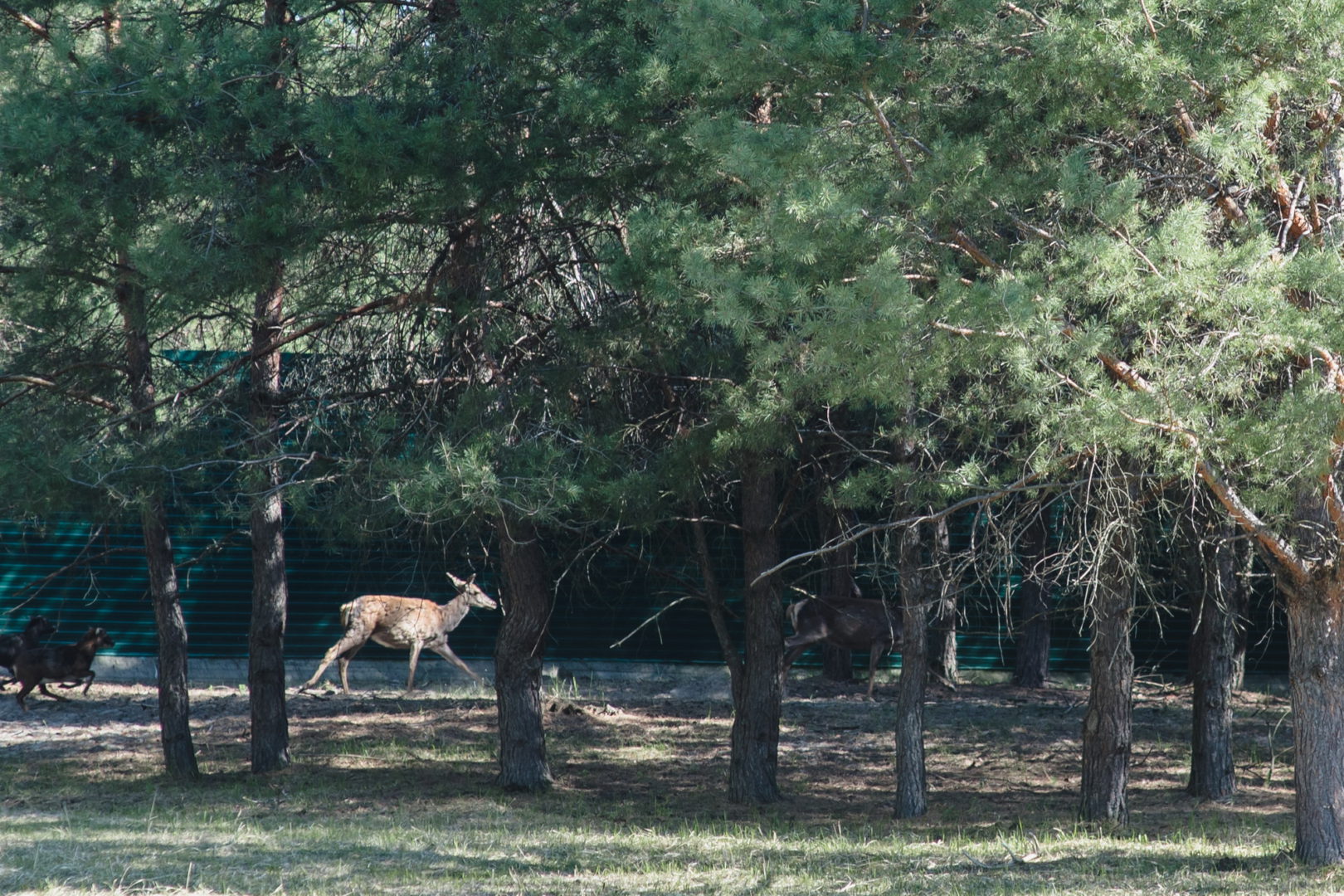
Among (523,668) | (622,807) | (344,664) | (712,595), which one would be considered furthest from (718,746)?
(344,664)

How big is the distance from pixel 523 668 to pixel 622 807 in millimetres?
1346

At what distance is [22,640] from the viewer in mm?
13539

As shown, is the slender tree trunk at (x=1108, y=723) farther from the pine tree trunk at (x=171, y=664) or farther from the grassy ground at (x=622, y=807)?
the pine tree trunk at (x=171, y=664)

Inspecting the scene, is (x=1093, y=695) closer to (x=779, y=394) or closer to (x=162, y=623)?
(x=779, y=394)

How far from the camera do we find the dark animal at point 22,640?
43.7ft

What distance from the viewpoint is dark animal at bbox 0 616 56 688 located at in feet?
43.7

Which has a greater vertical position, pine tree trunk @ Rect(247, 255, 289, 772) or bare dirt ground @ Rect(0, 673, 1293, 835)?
pine tree trunk @ Rect(247, 255, 289, 772)

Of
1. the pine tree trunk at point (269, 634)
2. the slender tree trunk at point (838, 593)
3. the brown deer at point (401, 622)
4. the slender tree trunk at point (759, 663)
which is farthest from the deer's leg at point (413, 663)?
the slender tree trunk at point (759, 663)

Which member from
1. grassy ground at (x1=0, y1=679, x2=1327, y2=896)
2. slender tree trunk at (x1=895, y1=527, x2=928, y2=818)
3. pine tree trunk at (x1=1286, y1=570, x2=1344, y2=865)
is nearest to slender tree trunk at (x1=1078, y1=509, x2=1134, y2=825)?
grassy ground at (x1=0, y1=679, x2=1327, y2=896)

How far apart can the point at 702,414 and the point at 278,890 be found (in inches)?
163

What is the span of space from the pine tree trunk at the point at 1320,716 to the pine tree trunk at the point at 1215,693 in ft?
7.77

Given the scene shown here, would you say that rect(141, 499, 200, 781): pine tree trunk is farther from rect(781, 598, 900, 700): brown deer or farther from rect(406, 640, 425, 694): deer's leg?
rect(781, 598, 900, 700): brown deer

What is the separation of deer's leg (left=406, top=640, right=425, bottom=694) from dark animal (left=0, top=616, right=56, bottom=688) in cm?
364

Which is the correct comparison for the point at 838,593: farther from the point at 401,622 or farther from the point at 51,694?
the point at 51,694
